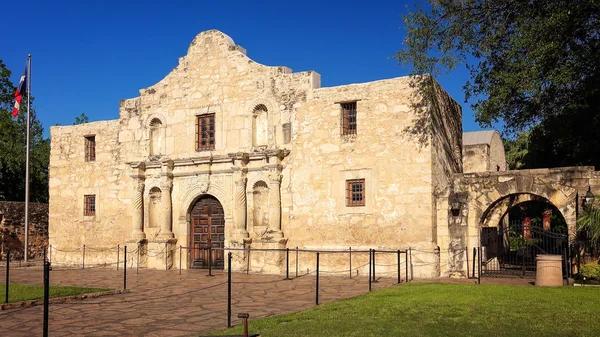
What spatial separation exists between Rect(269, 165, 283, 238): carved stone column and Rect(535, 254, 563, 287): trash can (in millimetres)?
7869

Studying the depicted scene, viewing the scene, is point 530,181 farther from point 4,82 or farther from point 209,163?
point 4,82

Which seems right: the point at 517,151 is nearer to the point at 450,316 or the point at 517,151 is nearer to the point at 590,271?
the point at 590,271

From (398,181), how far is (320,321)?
28.8ft

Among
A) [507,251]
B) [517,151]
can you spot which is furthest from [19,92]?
[517,151]

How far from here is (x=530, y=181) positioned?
56.9 ft

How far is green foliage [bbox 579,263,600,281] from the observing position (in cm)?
1485

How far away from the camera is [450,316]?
10328 mm

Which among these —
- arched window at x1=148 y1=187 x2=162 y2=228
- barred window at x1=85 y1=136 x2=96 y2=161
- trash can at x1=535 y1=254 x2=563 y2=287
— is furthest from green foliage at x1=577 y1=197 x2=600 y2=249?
barred window at x1=85 y1=136 x2=96 y2=161

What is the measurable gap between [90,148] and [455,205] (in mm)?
14608

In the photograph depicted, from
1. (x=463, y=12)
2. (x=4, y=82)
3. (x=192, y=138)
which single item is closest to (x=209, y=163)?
(x=192, y=138)

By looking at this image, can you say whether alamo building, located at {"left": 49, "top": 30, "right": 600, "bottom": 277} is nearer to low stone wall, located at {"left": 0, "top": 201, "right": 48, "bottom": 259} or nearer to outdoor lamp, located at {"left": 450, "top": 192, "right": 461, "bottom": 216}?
outdoor lamp, located at {"left": 450, "top": 192, "right": 461, "bottom": 216}

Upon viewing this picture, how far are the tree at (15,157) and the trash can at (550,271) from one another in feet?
99.3

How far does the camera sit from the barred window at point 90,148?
24.7m

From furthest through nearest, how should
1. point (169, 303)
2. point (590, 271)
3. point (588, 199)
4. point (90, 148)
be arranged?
1. point (90, 148)
2. point (588, 199)
3. point (590, 271)
4. point (169, 303)
